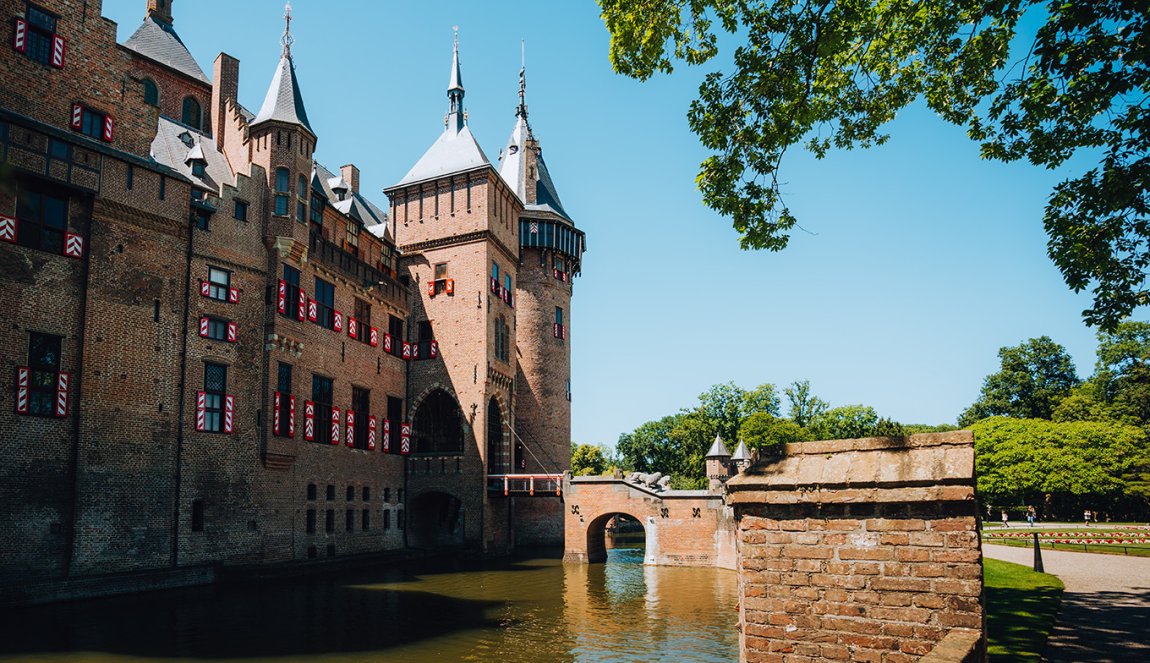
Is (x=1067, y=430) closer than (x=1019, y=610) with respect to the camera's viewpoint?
No

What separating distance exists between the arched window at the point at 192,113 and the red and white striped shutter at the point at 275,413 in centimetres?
1051

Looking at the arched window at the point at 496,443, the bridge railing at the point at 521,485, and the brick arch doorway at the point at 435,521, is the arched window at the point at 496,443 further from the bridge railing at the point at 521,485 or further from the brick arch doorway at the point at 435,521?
the brick arch doorway at the point at 435,521

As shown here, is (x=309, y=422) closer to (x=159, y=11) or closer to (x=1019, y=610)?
(x=159, y=11)

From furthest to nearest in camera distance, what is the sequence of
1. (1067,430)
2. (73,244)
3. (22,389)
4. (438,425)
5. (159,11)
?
(1067,430), (438,425), (159,11), (73,244), (22,389)

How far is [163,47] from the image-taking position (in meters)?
27.9

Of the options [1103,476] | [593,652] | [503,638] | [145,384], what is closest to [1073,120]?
[593,652]

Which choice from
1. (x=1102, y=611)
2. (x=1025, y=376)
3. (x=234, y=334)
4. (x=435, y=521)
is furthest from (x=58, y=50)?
(x=1025, y=376)

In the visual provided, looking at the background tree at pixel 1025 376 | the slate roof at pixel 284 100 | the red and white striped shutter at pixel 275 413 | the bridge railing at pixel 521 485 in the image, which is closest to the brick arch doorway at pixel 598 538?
the bridge railing at pixel 521 485

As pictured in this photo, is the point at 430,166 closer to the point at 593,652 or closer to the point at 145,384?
the point at 145,384

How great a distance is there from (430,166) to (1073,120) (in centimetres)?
2980

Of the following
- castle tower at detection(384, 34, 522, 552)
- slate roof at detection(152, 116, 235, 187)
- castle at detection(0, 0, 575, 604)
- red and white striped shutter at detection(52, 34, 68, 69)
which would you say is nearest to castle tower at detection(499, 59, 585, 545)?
castle at detection(0, 0, 575, 604)

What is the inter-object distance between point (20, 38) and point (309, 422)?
13138 mm

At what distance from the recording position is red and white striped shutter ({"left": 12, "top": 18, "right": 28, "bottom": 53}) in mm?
18062

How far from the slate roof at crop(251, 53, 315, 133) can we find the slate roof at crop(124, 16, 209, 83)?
10.7ft
